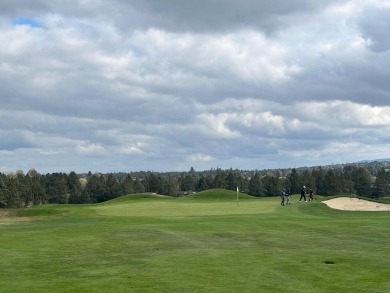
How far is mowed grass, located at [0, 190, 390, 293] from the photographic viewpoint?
15023 mm

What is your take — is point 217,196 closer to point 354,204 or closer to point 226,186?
point 354,204

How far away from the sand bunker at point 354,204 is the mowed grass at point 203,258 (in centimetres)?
2293

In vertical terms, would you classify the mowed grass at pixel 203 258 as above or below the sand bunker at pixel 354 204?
below

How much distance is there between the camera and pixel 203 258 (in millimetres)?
19312

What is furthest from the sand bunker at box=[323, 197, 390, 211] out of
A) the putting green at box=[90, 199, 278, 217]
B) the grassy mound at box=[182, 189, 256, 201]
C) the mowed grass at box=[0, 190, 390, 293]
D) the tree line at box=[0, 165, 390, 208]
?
the tree line at box=[0, 165, 390, 208]

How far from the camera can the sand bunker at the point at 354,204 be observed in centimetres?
5378

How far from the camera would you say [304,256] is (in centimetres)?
2016

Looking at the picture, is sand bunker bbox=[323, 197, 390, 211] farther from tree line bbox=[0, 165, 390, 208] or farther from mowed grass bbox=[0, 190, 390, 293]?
tree line bbox=[0, 165, 390, 208]

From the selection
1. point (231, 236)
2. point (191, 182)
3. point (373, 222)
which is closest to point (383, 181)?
point (191, 182)

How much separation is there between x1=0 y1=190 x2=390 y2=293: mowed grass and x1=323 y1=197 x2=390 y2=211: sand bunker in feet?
75.2

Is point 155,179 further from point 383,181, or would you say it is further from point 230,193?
point 230,193

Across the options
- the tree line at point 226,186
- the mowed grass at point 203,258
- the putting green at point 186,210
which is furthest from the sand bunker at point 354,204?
the tree line at point 226,186

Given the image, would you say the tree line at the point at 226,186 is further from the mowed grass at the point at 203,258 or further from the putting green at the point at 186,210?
the mowed grass at the point at 203,258

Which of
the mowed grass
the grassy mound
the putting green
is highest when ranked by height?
the grassy mound
